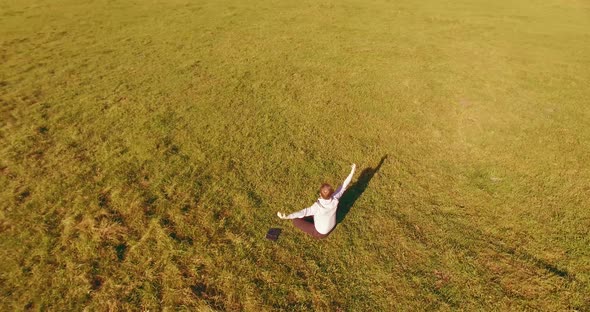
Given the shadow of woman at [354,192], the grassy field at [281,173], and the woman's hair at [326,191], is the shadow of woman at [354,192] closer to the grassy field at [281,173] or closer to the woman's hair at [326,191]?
the grassy field at [281,173]

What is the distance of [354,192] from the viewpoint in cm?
779

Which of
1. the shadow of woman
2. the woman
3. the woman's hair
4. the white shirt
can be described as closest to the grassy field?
the shadow of woman

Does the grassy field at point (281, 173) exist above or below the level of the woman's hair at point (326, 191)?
below

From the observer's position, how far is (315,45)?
16.2 m

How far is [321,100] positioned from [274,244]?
6.48 m

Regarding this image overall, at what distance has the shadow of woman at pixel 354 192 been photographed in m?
7.26

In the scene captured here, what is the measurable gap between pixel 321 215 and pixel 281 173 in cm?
238

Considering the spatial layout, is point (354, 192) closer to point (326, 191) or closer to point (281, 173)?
point (281, 173)

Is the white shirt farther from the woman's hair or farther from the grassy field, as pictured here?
the grassy field

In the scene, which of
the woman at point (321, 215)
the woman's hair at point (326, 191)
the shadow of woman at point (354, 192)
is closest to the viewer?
the woman's hair at point (326, 191)

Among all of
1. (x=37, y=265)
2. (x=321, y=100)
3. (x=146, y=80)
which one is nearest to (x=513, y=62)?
(x=321, y=100)

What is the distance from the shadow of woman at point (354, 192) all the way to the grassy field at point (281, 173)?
41 mm

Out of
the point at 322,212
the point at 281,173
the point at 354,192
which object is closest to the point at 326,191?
the point at 322,212

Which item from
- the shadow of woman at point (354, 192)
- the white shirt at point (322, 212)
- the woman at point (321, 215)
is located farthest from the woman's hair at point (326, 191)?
the shadow of woman at point (354, 192)
